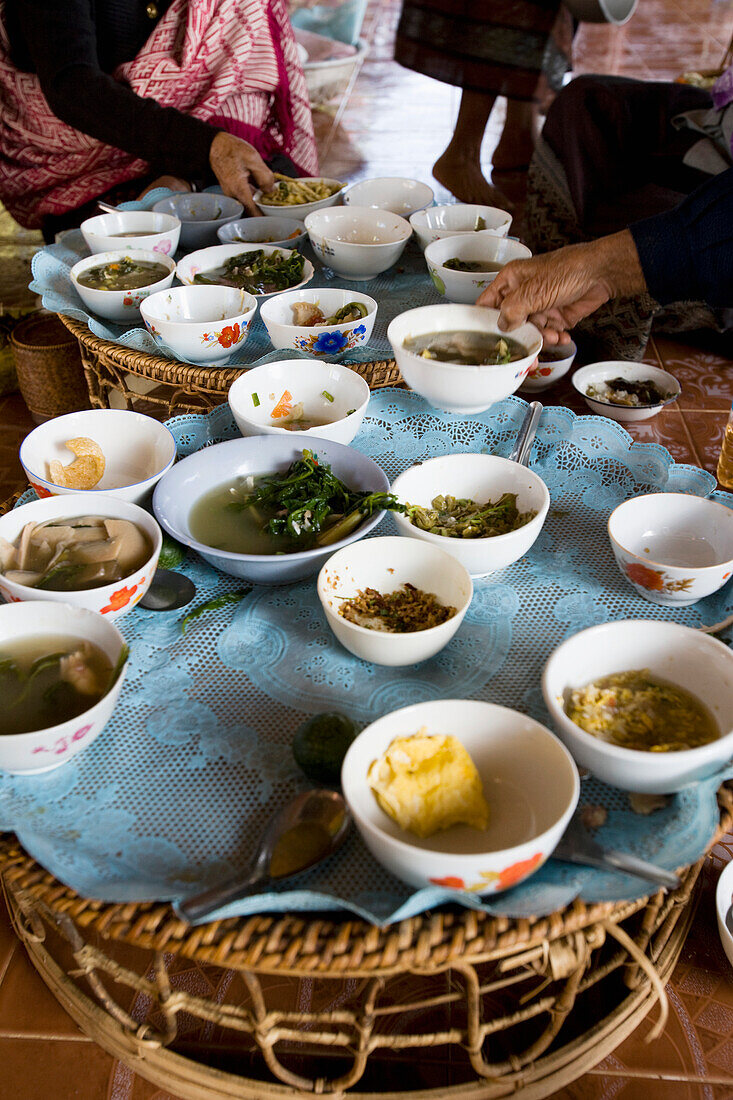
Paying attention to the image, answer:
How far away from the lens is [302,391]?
1811 mm

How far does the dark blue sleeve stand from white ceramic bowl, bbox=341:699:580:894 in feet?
4.04

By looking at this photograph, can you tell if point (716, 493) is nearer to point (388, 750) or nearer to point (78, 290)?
point (388, 750)

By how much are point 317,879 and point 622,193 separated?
361 cm

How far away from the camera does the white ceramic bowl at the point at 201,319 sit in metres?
1.88

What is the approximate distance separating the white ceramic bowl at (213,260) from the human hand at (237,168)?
0.36m

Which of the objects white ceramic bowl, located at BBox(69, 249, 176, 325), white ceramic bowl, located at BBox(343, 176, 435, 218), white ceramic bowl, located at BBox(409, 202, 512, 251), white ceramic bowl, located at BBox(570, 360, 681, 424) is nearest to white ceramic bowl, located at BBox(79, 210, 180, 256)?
white ceramic bowl, located at BBox(69, 249, 176, 325)

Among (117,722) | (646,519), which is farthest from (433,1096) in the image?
(646,519)

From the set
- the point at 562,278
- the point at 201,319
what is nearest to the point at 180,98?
the point at 201,319

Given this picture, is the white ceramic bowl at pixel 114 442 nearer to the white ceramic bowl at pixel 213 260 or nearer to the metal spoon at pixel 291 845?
the white ceramic bowl at pixel 213 260

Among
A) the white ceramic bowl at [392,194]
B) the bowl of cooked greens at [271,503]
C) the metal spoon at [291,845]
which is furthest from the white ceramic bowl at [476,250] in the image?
the metal spoon at [291,845]

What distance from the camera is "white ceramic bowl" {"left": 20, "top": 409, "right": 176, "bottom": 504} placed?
163cm

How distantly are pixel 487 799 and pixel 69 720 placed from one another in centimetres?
59

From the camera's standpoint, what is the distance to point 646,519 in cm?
151

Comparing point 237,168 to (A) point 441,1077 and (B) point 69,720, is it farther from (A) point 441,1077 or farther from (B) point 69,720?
(A) point 441,1077
